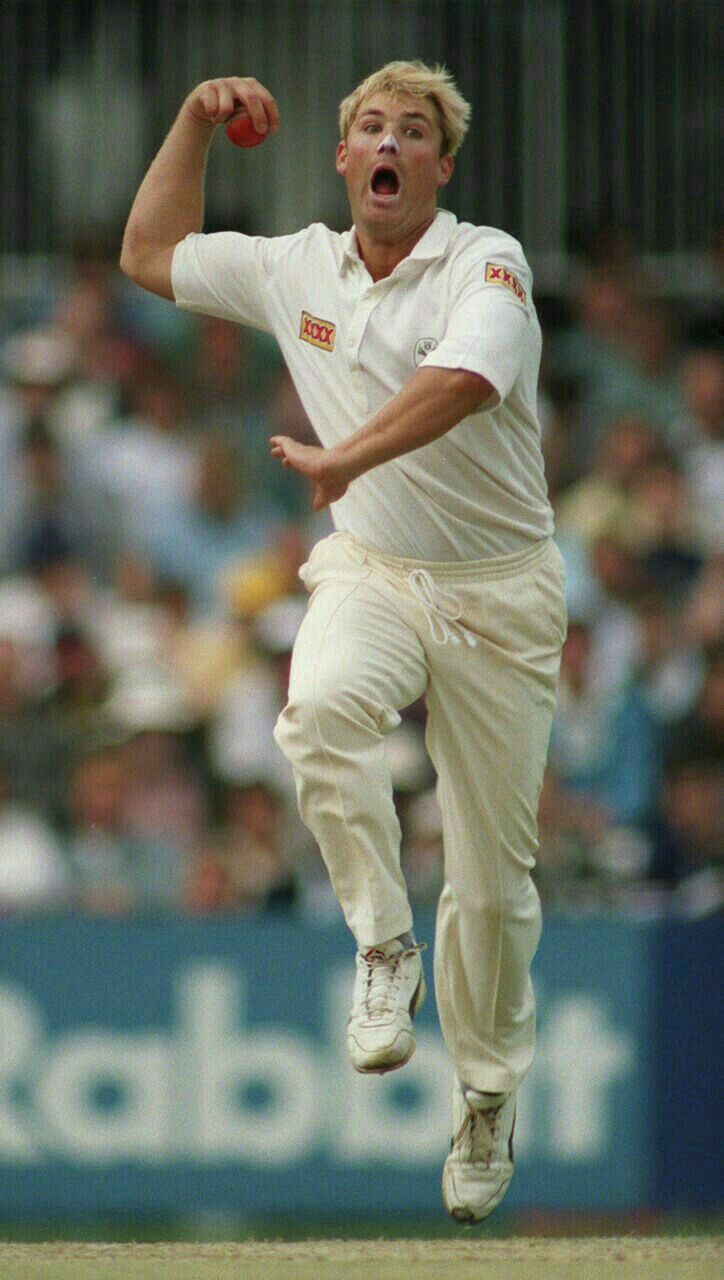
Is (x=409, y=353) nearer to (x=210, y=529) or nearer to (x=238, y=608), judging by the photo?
(x=238, y=608)

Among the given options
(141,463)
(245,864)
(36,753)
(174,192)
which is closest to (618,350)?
(141,463)

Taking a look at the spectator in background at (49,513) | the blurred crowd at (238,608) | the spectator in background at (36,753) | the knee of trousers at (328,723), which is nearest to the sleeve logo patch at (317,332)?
the knee of trousers at (328,723)

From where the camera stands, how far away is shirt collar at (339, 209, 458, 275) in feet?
17.9

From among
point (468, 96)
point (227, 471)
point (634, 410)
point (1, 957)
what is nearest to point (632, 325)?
point (634, 410)

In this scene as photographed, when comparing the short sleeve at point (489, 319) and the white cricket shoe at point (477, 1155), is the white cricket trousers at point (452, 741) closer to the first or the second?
the white cricket shoe at point (477, 1155)

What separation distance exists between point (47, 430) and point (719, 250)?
2.57 meters

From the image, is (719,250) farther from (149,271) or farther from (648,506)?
(149,271)

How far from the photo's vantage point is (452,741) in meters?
5.60

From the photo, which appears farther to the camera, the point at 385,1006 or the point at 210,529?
the point at 210,529

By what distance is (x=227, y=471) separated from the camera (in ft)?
28.4

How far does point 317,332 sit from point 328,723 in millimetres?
922

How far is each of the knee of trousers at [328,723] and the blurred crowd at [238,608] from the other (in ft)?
7.94

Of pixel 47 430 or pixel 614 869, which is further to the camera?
pixel 47 430

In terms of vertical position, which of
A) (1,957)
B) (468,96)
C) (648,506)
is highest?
(468,96)
